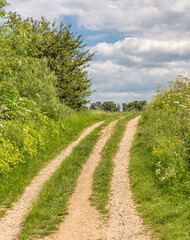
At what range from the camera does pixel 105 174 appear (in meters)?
10.9

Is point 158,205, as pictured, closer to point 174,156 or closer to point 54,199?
point 174,156

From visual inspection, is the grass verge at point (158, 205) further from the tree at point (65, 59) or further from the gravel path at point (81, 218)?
the tree at point (65, 59)

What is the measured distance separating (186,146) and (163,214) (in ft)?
11.2

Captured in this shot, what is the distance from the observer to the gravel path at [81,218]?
634 cm

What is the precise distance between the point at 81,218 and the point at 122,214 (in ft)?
3.87

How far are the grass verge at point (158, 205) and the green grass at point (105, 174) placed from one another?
1015 mm

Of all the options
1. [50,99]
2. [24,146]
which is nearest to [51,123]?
[50,99]

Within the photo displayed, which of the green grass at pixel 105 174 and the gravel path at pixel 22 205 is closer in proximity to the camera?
the gravel path at pixel 22 205

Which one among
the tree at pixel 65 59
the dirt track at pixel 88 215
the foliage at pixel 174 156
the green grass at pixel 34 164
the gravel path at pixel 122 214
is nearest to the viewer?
the gravel path at pixel 122 214

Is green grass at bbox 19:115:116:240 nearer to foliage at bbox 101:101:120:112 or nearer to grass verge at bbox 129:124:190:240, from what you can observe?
grass verge at bbox 129:124:190:240

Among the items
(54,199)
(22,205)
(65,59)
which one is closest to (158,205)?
(54,199)

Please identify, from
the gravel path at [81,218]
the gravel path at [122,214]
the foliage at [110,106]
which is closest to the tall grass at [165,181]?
the gravel path at [122,214]

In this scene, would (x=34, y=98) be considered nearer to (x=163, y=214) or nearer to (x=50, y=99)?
(x=50, y=99)

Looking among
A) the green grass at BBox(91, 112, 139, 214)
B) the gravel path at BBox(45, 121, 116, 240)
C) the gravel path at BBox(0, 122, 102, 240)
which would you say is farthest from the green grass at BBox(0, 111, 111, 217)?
the green grass at BBox(91, 112, 139, 214)
